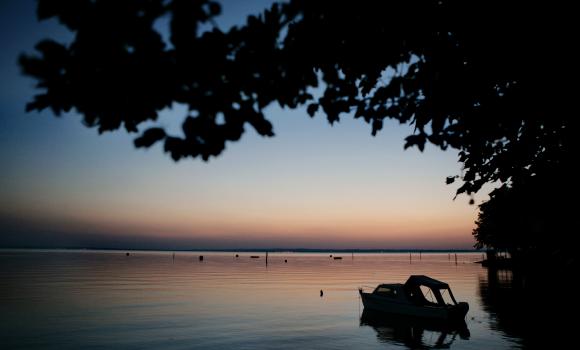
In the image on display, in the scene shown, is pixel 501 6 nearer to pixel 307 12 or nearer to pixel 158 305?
pixel 307 12

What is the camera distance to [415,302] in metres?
29.5

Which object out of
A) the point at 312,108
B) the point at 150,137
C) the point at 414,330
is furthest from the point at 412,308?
the point at 150,137

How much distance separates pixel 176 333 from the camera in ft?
82.7

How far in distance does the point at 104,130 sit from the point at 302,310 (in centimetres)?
3349

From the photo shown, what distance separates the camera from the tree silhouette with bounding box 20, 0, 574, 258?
334 centimetres

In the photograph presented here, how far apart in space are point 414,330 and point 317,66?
82.7 feet

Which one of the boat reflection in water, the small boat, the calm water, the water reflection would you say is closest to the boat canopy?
the small boat

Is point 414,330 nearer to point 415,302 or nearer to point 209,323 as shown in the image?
point 415,302

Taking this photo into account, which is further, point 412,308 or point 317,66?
point 412,308

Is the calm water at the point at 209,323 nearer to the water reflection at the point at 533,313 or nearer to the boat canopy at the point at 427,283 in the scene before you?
the water reflection at the point at 533,313

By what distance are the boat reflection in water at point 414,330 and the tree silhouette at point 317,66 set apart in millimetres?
18364

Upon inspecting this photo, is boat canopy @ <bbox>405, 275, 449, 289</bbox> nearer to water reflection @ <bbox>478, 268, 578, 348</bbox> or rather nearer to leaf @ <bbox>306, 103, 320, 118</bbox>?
water reflection @ <bbox>478, 268, 578, 348</bbox>

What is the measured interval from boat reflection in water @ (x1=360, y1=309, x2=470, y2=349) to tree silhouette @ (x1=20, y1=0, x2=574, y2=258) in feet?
60.2

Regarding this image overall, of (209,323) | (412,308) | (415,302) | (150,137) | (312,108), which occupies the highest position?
(312,108)
